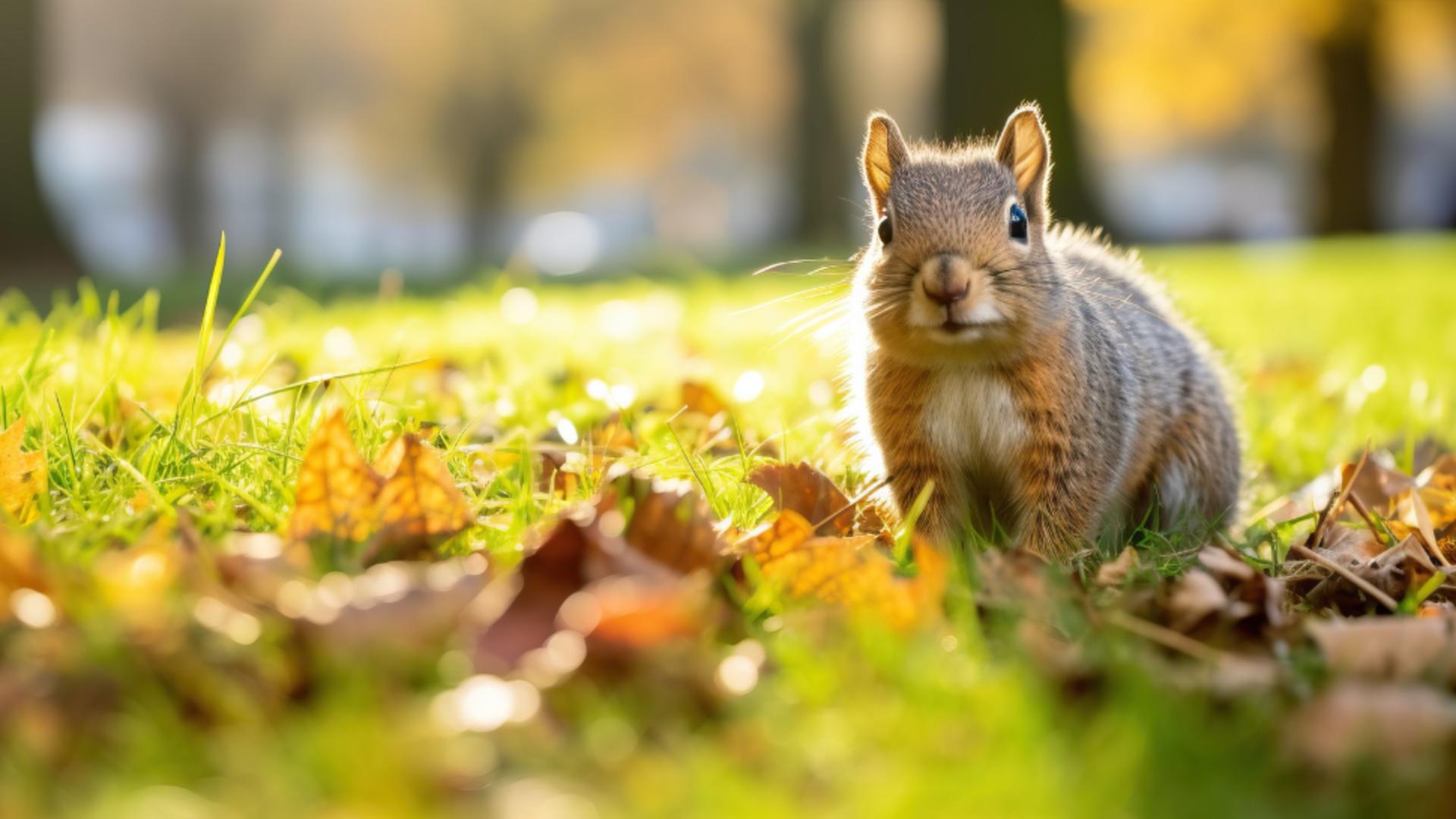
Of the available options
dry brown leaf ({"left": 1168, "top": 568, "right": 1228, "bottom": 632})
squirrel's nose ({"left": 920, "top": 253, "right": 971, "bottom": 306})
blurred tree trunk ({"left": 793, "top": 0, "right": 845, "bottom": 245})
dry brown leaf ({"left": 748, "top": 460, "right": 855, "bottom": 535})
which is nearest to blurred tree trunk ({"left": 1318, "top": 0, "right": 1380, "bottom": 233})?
blurred tree trunk ({"left": 793, "top": 0, "right": 845, "bottom": 245})

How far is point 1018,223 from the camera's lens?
277 centimetres

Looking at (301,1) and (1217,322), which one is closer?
(1217,322)

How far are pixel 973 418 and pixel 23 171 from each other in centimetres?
988

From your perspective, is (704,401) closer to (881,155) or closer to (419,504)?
(881,155)

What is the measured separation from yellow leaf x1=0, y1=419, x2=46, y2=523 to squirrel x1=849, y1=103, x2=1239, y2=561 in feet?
5.04

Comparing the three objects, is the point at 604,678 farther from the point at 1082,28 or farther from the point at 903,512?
the point at 1082,28

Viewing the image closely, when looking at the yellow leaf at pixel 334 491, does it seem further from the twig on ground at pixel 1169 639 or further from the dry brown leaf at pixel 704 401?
the dry brown leaf at pixel 704 401

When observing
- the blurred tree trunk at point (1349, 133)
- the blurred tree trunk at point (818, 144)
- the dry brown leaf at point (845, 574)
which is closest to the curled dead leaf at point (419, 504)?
the dry brown leaf at point (845, 574)

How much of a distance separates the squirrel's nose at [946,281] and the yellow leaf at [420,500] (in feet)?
3.14

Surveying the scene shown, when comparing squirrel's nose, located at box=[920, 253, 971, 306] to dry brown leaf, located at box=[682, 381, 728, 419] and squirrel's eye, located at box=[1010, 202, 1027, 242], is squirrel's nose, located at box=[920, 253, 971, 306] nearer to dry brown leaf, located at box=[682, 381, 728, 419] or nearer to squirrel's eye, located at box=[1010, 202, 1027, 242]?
squirrel's eye, located at box=[1010, 202, 1027, 242]

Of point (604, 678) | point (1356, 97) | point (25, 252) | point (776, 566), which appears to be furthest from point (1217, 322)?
point (1356, 97)

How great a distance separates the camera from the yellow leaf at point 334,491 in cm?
203

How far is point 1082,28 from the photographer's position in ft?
76.5

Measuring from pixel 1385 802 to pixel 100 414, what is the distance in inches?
105
